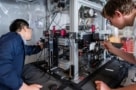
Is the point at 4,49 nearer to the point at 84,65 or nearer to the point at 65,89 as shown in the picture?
the point at 65,89

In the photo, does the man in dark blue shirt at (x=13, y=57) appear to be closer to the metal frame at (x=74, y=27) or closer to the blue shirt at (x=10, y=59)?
the blue shirt at (x=10, y=59)

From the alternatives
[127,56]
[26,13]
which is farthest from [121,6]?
[26,13]

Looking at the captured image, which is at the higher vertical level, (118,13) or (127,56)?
(118,13)

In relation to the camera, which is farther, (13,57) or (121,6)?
(13,57)

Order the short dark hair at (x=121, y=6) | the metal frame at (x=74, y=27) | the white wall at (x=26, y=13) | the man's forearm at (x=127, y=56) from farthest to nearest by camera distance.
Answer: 1. the white wall at (x=26, y=13)
2. the metal frame at (x=74, y=27)
3. the man's forearm at (x=127, y=56)
4. the short dark hair at (x=121, y=6)

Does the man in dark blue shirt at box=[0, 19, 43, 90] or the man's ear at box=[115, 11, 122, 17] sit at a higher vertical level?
the man's ear at box=[115, 11, 122, 17]

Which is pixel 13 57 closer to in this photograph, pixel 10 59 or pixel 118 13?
pixel 10 59

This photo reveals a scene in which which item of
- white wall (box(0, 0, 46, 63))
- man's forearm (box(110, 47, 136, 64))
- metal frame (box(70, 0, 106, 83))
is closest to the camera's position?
man's forearm (box(110, 47, 136, 64))

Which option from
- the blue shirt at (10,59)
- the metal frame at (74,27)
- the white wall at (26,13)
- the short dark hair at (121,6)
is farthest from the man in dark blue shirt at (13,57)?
the short dark hair at (121,6)

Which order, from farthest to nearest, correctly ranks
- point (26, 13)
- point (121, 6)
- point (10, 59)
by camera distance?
point (26, 13) < point (10, 59) < point (121, 6)

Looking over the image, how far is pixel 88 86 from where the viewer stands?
4.55 feet

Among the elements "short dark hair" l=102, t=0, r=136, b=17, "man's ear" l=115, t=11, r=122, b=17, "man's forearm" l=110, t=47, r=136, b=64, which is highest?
"short dark hair" l=102, t=0, r=136, b=17

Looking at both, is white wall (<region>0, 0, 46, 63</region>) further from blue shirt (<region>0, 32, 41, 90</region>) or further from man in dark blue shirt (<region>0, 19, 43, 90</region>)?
blue shirt (<region>0, 32, 41, 90</region>)

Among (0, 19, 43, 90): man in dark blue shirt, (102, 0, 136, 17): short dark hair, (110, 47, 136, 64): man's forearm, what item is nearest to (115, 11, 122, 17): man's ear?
(102, 0, 136, 17): short dark hair
